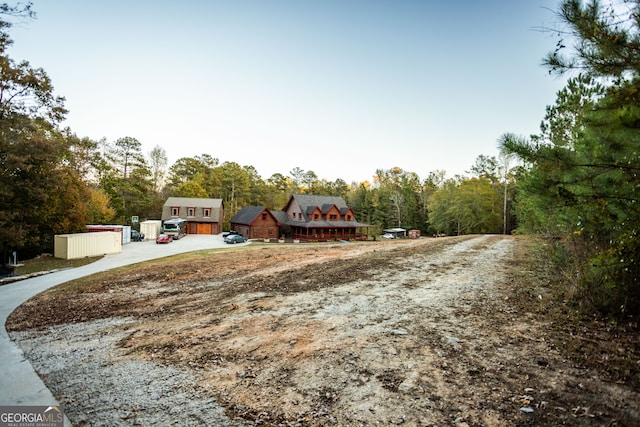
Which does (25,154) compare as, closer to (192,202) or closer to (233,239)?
(233,239)

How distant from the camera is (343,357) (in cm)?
502

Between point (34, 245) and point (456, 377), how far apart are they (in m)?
27.6

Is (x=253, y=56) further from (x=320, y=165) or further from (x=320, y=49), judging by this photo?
(x=320, y=165)

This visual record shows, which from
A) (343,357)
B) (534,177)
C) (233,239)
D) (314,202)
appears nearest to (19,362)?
(343,357)

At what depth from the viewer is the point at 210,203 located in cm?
4384

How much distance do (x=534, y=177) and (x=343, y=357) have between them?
3976 mm

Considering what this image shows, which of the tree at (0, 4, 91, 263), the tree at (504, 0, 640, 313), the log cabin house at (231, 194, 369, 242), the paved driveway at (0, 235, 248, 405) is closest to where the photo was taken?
the tree at (504, 0, 640, 313)

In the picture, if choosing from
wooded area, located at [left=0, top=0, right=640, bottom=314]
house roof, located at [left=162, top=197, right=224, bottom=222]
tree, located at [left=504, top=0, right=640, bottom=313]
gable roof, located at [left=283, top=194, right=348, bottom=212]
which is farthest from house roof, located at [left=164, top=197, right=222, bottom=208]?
tree, located at [left=504, top=0, right=640, bottom=313]

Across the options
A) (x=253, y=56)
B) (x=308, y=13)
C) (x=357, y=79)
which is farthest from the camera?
(x=357, y=79)

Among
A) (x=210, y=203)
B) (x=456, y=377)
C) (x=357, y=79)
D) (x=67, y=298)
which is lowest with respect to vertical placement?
(x=67, y=298)

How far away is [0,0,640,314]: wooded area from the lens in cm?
335

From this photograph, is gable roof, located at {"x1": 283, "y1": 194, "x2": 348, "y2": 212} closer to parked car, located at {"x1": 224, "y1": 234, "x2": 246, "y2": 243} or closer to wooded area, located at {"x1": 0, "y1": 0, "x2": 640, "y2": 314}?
parked car, located at {"x1": 224, "y1": 234, "x2": 246, "y2": 243}

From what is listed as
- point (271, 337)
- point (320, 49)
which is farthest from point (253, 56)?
point (271, 337)

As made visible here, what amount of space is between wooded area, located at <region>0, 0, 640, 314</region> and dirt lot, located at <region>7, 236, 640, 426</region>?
1.62 meters
